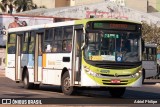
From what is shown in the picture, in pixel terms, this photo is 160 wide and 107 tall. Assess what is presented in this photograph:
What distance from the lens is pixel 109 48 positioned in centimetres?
2078

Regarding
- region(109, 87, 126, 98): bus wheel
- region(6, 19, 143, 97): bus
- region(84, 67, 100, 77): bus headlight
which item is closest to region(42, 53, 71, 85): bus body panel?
region(6, 19, 143, 97): bus

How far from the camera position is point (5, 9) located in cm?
8619

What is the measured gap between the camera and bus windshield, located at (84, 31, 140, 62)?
20.7 metres

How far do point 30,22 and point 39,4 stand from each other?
4543 centimetres

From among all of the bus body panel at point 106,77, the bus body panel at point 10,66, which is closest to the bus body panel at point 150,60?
the bus body panel at point 10,66

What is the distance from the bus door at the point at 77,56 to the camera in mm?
21250

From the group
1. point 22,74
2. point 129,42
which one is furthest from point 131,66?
point 22,74

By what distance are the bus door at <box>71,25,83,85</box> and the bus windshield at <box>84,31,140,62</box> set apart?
1.88 feet

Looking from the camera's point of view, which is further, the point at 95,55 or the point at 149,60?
the point at 149,60

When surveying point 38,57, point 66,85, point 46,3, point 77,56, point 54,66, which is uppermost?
point 46,3

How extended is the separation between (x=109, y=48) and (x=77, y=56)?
1.39 m

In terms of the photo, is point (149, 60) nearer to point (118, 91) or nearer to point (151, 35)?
point (118, 91)

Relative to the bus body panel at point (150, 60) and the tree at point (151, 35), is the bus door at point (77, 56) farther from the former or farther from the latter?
the tree at point (151, 35)

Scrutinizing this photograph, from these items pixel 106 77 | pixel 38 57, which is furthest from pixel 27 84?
pixel 106 77
